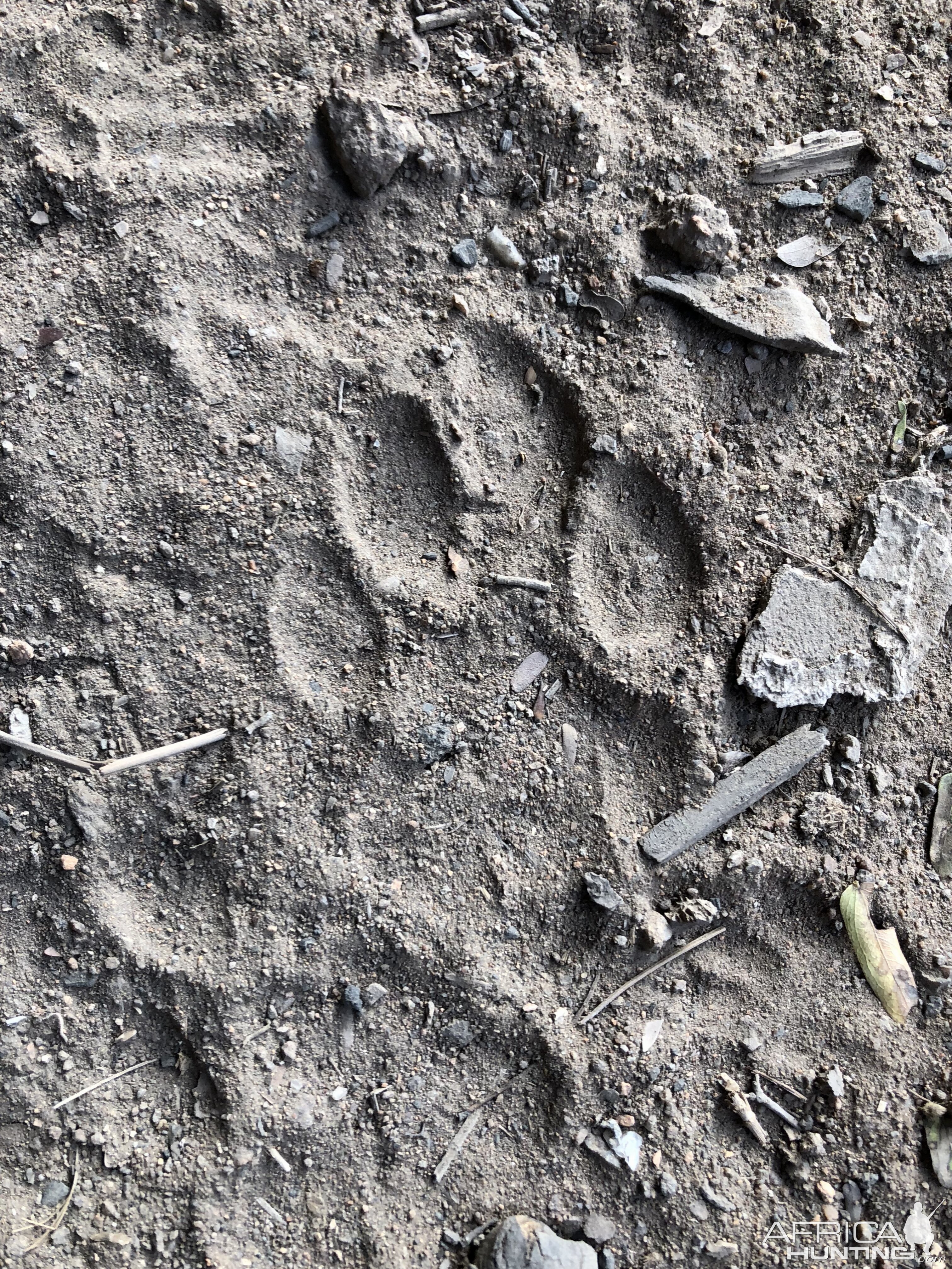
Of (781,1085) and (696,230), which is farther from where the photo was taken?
(696,230)

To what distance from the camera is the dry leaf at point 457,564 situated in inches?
57.6

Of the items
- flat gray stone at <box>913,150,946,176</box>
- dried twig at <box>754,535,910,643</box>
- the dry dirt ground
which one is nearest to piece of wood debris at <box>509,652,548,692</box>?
the dry dirt ground

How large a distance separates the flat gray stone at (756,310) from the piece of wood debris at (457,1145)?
1370 millimetres

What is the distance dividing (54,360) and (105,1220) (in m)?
1.35

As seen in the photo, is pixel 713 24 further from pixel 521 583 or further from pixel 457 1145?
pixel 457 1145

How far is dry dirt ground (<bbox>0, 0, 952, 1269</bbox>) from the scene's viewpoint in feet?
4.41

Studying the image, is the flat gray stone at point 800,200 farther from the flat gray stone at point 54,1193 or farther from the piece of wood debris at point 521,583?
the flat gray stone at point 54,1193

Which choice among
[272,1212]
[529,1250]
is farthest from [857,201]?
[272,1212]

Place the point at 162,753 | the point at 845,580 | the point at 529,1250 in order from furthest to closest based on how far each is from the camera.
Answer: the point at 845,580 → the point at 162,753 → the point at 529,1250

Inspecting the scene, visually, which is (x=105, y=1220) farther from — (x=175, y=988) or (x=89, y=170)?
(x=89, y=170)

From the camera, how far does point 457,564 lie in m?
1.47

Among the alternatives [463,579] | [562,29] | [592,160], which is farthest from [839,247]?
[463,579]

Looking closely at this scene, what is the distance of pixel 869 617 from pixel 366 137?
1.18 meters

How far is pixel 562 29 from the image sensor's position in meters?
1.56
